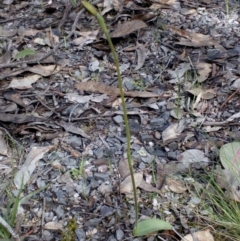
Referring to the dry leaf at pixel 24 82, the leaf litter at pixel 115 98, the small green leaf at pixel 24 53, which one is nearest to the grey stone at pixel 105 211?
the leaf litter at pixel 115 98

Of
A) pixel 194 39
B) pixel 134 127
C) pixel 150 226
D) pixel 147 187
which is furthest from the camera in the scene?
pixel 194 39

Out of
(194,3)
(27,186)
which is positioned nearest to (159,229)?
(27,186)

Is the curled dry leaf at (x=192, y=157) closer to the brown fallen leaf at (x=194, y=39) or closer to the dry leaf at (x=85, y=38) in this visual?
the brown fallen leaf at (x=194, y=39)

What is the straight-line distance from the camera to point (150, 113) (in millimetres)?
1859

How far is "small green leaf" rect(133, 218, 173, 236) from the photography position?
136 cm

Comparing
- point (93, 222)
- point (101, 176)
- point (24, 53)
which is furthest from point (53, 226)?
point (24, 53)

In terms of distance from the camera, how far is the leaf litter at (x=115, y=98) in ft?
5.22

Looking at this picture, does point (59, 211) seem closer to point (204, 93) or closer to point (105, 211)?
point (105, 211)

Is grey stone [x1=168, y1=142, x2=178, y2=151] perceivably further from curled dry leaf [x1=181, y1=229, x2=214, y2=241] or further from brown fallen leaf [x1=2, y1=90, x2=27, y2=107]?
brown fallen leaf [x1=2, y1=90, x2=27, y2=107]

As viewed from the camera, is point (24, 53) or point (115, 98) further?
point (24, 53)

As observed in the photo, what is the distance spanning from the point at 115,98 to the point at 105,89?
0.21 feet

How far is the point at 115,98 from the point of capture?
75.2 inches

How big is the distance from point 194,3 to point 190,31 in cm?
24

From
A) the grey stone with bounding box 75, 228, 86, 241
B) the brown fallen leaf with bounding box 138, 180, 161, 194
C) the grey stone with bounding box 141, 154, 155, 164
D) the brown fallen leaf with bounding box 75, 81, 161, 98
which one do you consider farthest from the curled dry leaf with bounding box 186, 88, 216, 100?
the grey stone with bounding box 75, 228, 86, 241
